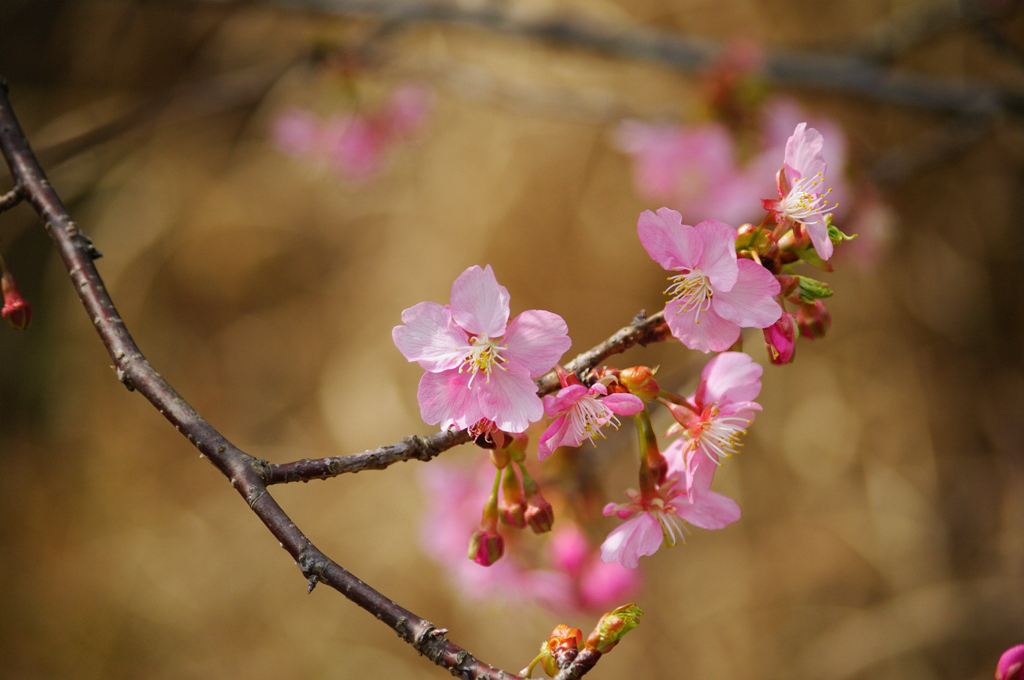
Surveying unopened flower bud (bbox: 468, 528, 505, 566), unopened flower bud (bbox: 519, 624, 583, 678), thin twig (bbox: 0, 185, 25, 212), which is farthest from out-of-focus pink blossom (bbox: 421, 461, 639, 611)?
thin twig (bbox: 0, 185, 25, 212)

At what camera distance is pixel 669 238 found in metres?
0.46

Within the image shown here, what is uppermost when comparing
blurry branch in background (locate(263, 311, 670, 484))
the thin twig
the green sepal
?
the thin twig

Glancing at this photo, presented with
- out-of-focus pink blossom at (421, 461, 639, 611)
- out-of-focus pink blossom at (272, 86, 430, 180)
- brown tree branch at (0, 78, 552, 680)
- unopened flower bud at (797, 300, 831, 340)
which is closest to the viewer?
brown tree branch at (0, 78, 552, 680)

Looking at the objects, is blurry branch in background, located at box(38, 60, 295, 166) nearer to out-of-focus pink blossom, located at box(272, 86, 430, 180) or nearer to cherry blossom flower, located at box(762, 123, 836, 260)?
out-of-focus pink blossom, located at box(272, 86, 430, 180)

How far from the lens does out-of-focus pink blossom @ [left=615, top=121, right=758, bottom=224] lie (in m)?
1.20

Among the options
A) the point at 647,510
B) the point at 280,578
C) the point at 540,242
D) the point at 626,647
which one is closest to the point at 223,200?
the point at 540,242

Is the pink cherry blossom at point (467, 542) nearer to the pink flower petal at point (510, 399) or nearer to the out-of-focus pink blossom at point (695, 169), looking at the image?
the pink flower petal at point (510, 399)

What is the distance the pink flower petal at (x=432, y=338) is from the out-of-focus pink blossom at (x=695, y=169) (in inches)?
35.4

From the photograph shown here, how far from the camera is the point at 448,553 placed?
1.00 m

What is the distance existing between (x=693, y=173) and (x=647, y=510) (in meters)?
0.91

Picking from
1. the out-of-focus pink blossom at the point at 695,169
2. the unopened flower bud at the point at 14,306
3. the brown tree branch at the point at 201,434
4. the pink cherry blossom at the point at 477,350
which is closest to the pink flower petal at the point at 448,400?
the pink cherry blossom at the point at 477,350

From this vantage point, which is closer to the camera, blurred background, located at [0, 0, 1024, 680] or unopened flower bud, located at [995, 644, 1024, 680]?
unopened flower bud, located at [995, 644, 1024, 680]

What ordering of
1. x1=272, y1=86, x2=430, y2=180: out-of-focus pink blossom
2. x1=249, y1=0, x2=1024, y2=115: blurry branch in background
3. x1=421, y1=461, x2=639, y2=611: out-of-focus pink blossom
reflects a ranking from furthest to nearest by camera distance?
1. x1=272, y1=86, x2=430, y2=180: out-of-focus pink blossom
2. x1=249, y1=0, x2=1024, y2=115: blurry branch in background
3. x1=421, y1=461, x2=639, y2=611: out-of-focus pink blossom

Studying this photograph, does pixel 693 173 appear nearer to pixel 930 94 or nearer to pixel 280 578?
pixel 930 94
